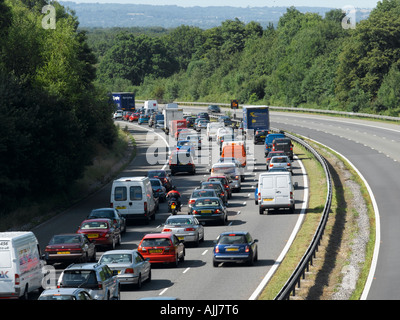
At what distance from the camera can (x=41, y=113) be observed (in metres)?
48.6

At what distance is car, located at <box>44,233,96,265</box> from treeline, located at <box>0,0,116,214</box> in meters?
13.8

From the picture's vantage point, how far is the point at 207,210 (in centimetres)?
4094

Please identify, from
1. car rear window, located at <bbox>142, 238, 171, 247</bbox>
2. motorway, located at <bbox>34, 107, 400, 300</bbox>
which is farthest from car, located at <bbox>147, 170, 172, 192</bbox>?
car rear window, located at <bbox>142, 238, 171, 247</bbox>

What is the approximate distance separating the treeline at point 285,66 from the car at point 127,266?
77.2m

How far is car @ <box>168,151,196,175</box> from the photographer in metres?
62.7

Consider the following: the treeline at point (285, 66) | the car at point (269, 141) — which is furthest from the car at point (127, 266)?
the treeline at point (285, 66)

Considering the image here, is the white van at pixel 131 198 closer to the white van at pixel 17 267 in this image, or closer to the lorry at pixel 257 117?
the white van at pixel 17 267

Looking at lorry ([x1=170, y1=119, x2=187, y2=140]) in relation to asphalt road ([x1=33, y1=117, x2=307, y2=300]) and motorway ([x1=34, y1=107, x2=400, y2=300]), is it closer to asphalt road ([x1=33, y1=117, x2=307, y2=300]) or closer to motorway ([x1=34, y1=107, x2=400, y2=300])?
motorway ([x1=34, y1=107, x2=400, y2=300])

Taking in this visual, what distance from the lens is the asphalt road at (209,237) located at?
2584 centimetres

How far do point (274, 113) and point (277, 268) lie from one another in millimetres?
89478

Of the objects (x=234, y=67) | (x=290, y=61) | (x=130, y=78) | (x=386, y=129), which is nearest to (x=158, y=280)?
(x=386, y=129)

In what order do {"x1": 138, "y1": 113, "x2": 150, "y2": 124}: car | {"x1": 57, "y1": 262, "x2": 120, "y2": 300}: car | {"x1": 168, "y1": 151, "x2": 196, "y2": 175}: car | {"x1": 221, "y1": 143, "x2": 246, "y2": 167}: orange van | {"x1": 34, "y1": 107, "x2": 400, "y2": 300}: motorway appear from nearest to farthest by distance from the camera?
{"x1": 57, "y1": 262, "x2": 120, "y2": 300}: car → {"x1": 34, "y1": 107, "x2": 400, "y2": 300}: motorway → {"x1": 221, "y1": 143, "x2": 246, "y2": 167}: orange van → {"x1": 168, "y1": 151, "x2": 196, "y2": 175}: car → {"x1": 138, "y1": 113, "x2": 150, "y2": 124}: car

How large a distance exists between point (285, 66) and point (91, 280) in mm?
120090

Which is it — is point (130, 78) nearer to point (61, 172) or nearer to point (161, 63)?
point (161, 63)
